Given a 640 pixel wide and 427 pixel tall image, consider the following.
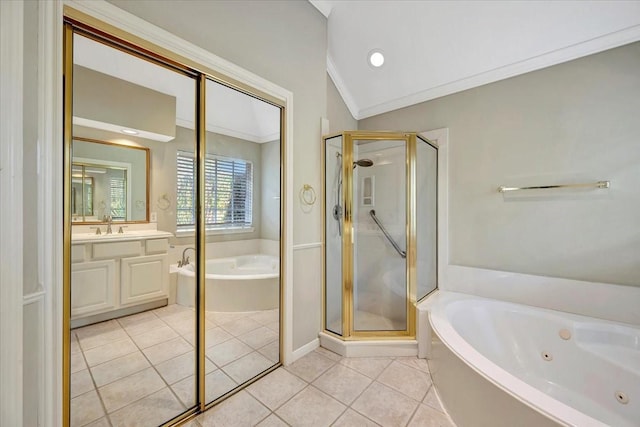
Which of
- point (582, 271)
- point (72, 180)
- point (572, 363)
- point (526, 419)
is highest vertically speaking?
point (72, 180)

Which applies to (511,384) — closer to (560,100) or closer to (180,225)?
(180,225)

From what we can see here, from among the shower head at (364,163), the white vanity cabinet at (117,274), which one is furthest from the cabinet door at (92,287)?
the shower head at (364,163)

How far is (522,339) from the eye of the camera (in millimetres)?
1873

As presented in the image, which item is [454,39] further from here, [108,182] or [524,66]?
[108,182]

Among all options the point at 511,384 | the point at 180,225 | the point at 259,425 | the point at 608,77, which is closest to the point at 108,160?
the point at 180,225

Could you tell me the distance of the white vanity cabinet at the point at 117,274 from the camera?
3.78 ft

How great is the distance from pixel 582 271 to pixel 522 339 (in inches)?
26.9

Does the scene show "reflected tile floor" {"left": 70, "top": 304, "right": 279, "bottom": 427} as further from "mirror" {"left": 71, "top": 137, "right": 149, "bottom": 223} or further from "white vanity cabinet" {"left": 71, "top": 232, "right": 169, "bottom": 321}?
"mirror" {"left": 71, "top": 137, "right": 149, "bottom": 223}

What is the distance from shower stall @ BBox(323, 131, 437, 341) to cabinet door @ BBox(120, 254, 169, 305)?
1254mm

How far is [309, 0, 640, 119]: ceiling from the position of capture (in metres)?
1.76

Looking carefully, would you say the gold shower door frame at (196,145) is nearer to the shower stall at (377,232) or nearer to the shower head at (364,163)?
the shower stall at (377,232)

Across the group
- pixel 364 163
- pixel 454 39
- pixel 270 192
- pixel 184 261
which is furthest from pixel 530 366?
pixel 454 39

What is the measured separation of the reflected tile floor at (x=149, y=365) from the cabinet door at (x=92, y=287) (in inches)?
3.4

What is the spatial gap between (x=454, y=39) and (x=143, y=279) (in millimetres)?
2926
